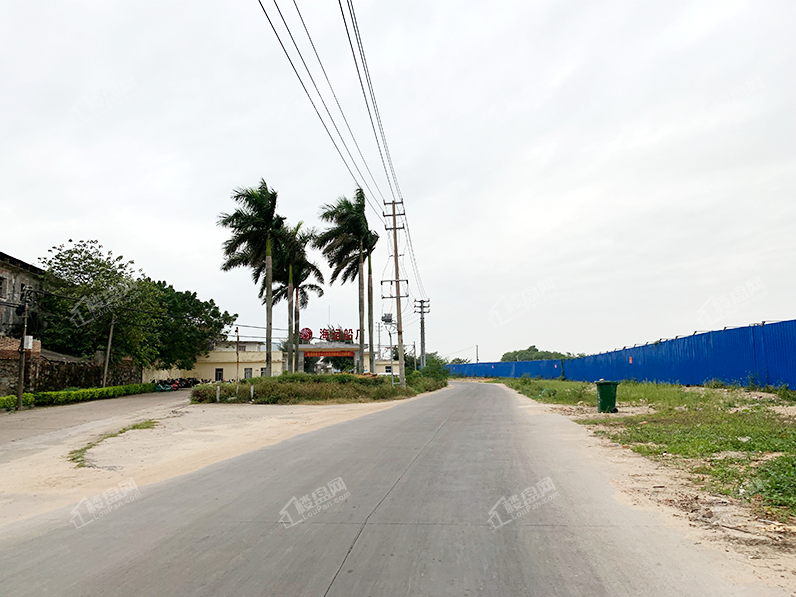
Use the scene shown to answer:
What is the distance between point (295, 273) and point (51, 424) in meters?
26.2

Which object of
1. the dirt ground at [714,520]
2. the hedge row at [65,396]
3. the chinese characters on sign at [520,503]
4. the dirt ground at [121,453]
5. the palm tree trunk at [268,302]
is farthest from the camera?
the palm tree trunk at [268,302]

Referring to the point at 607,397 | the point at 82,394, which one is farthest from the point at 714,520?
the point at 82,394

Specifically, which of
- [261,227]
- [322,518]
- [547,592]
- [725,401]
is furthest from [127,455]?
[261,227]

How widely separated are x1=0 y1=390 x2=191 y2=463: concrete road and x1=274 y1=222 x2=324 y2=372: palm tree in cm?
1593

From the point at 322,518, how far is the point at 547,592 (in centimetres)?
280

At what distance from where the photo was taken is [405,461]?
9711 millimetres

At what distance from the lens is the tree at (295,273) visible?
141 ft

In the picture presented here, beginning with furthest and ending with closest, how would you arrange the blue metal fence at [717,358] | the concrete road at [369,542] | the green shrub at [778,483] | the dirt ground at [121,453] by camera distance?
1. the blue metal fence at [717,358]
2. the dirt ground at [121,453]
3. the green shrub at [778,483]
4. the concrete road at [369,542]

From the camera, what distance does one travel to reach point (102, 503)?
731 centimetres

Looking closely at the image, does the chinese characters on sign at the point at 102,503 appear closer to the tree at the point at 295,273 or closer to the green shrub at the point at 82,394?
the green shrub at the point at 82,394

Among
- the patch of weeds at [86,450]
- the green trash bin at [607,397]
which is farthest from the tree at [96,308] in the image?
the green trash bin at [607,397]

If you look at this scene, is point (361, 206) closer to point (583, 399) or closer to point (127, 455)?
point (583, 399)

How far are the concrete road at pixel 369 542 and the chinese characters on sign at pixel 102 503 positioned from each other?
0.14 m

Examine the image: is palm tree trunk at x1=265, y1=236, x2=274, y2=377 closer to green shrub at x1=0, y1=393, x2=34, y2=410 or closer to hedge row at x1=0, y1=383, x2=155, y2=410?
hedge row at x1=0, y1=383, x2=155, y2=410
